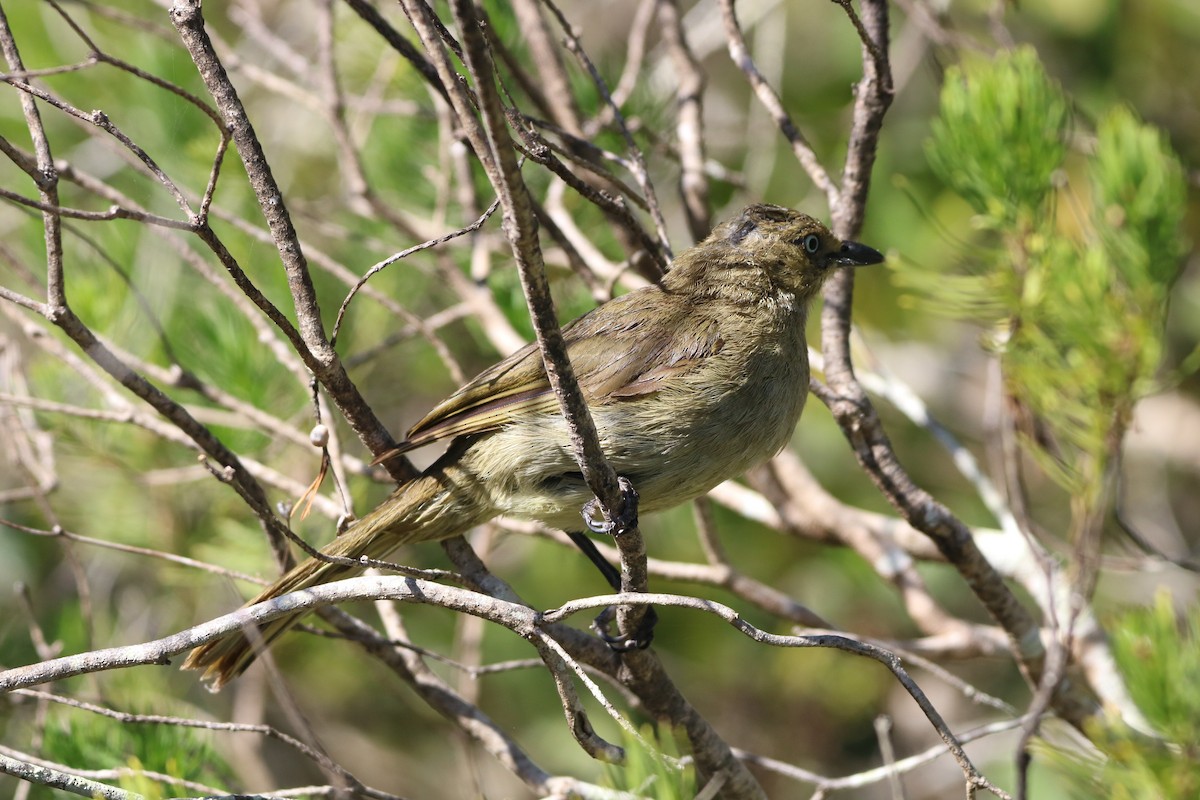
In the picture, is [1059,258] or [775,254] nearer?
[1059,258]

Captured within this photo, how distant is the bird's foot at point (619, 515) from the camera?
105 inches

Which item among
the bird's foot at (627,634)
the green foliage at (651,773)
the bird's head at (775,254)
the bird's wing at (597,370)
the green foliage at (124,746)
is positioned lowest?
the green foliage at (651,773)

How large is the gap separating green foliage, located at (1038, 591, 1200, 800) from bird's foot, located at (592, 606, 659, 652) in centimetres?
100

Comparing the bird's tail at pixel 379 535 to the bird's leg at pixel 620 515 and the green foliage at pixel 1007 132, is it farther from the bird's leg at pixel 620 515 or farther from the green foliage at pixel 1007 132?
the green foliage at pixel 1007 132

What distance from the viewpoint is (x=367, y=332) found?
5.29 meters

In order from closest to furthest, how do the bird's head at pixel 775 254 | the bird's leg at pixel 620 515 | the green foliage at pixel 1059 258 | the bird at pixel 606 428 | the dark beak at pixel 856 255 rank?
the bird's leg at pixel 620 515 → the green foliage at pixel 1059 258 → the bird at pixel 606 428 → the dark beak at pixel 856 255 → the bird's head at pixel 775 254

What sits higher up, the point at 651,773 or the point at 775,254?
the point at 775,254

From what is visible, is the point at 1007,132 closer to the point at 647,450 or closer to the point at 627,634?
the point at 647,450

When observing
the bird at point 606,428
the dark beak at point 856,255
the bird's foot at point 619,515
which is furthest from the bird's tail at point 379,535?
the dark beak at point 856,255

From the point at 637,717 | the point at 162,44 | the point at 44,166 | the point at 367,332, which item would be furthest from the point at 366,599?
the point at 162,44

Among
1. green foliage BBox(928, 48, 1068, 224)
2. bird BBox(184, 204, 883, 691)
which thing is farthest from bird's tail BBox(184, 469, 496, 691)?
green foliage BBox(928, 48, 1068, 224)

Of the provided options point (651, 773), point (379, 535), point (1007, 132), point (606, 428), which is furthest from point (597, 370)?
point (651, 773)

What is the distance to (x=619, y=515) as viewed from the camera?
2660 millimetres

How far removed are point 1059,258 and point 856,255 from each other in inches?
38.2
